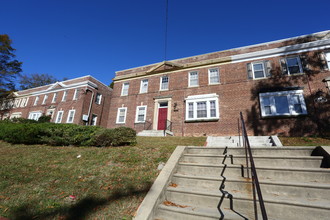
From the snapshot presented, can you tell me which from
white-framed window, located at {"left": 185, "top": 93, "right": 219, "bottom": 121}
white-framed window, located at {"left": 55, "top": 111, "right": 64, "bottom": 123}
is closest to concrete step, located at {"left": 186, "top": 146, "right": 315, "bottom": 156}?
white-framed window, located at {"left": 185, "top": 93, "right": 219, "bottom": 121}

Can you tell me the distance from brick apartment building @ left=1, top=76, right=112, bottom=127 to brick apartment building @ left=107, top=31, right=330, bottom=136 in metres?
5.04

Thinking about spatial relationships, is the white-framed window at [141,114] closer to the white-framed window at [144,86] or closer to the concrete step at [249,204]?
the white-framed window at [144,86]

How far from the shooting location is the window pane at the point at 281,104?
37.3 feet

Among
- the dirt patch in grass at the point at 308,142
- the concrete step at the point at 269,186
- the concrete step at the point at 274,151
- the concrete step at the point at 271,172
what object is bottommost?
the concrete step at the point at 269,186

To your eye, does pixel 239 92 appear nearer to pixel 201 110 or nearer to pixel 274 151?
pixel 201 110

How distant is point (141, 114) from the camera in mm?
16219

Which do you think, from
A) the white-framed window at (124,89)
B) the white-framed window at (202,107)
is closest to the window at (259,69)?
the white-framed window at (202,107)

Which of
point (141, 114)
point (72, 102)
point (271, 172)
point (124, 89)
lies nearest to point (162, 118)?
point (141, 114)

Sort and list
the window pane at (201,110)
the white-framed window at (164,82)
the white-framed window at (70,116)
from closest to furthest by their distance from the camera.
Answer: the window pane at (201,110) → the white-framed window at (164,82) → the white-framed window at (70,116)

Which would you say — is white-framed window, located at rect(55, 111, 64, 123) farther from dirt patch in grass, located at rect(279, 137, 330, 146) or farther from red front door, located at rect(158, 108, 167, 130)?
dirt patch in grass, located at rect(279, 137, 330, 146)

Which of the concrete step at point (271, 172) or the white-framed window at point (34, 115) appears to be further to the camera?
the white-framed window at point (34, 115)

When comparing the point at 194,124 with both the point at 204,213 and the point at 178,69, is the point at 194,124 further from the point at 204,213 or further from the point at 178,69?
the point at 204,213

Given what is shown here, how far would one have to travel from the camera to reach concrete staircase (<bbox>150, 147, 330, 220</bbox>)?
2.43 meters

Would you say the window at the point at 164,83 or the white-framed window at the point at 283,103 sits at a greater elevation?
the window at the point at 164,83
